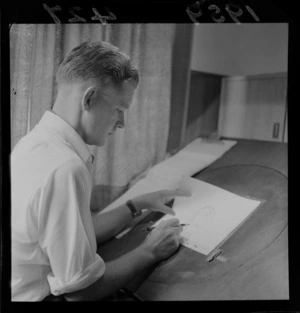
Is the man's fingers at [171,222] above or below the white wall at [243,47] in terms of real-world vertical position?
below

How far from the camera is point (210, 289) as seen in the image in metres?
0.99

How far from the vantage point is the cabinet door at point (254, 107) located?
109 centimetres

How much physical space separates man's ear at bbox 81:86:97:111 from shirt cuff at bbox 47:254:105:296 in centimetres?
48

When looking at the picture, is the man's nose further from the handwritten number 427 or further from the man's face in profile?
the handwritten number 427

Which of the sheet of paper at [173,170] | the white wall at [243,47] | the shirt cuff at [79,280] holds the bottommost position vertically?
the shirt cuff at [79,280]

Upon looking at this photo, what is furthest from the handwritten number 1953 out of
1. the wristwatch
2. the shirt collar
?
the wristwatch

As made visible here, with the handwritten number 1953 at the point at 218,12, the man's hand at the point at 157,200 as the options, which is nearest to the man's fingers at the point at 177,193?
the man's hand at the point at 157,200

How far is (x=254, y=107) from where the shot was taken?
3.66 ft

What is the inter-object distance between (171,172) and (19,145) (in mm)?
509

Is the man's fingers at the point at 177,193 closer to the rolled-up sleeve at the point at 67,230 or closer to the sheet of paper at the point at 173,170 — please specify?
the sheet of paper at the point at 173,170

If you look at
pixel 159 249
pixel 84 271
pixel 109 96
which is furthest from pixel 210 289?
pixel 109 96

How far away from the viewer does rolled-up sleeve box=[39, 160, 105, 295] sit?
941 mm

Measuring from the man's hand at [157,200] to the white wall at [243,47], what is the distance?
470 millimetres

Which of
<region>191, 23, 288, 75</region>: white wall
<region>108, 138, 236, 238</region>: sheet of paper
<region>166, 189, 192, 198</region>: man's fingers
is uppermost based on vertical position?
<region>191, 23, 288, 75</region>: white wall
